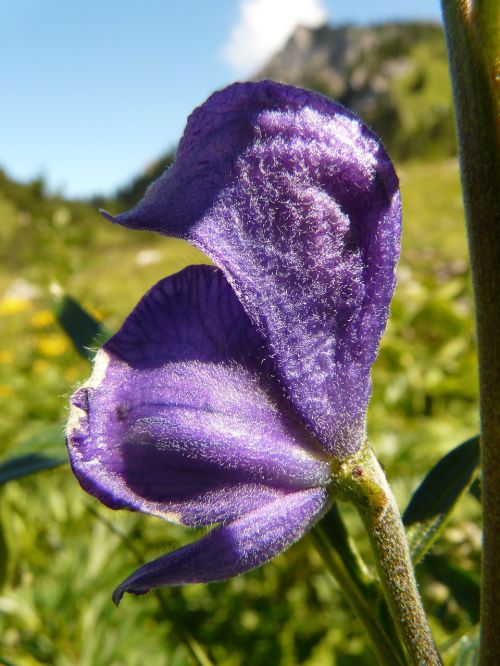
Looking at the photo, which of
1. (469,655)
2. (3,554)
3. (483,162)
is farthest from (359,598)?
(3,554)

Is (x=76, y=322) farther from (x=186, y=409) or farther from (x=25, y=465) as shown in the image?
(x=186, y=409)

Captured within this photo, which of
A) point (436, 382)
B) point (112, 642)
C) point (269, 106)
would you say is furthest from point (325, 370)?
point (436, 382)

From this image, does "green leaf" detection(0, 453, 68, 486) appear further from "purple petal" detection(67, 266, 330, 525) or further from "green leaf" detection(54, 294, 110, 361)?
"purple petal" detection(67, 266, 330, 525)

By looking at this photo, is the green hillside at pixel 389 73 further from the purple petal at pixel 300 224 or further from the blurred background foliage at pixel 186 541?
the purple petal at pixel 300 224

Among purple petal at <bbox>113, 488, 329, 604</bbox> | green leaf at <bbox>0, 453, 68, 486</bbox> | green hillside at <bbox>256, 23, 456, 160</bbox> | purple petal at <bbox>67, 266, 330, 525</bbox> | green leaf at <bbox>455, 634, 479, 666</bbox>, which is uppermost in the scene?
purple petal at <bbox>67, 266, 330, 525</bbox>

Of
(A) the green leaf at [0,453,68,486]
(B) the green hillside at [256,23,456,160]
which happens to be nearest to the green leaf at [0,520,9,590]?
(A) the green leaf at [0,453,68,486]

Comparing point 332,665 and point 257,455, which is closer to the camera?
point 257,455

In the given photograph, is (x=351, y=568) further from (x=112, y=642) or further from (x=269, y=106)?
(x=112, y=642)
